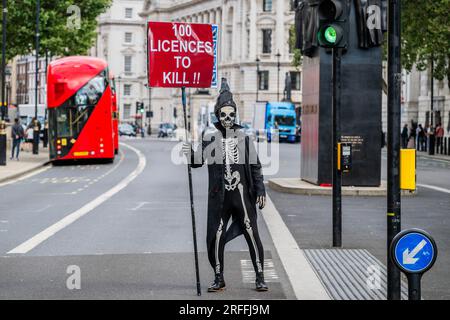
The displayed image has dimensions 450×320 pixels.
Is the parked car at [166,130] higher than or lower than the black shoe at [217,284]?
higher

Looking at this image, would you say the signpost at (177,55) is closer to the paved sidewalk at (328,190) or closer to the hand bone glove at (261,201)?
the hand bone glove at (261,201)

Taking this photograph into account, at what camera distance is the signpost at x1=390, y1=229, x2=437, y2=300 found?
25.6 feet

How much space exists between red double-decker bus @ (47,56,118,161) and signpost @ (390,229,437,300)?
35422mm

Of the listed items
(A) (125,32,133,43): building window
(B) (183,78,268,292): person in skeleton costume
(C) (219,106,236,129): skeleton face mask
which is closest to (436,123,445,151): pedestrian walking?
(B) (183,78,268,292): person in skeleton costume

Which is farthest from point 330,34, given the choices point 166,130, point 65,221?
point 166,130

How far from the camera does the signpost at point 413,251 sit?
7.79 m

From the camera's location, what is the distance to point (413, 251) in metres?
7.83

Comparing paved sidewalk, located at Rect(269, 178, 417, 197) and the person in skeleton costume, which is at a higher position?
the person in skeleton costume

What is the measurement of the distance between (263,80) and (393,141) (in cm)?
12666

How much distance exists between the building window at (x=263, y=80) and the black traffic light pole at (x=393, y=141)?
126 metres

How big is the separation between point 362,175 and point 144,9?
14921cm

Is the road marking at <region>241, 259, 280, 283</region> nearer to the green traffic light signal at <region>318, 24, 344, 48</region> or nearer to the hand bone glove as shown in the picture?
the hand bone glove

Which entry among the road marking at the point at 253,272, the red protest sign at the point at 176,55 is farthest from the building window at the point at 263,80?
the red protest sign at the point at 176,55

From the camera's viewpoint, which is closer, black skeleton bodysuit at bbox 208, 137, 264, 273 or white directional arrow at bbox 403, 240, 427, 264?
white directional arrow at bbox 403, 240, 427, 264
